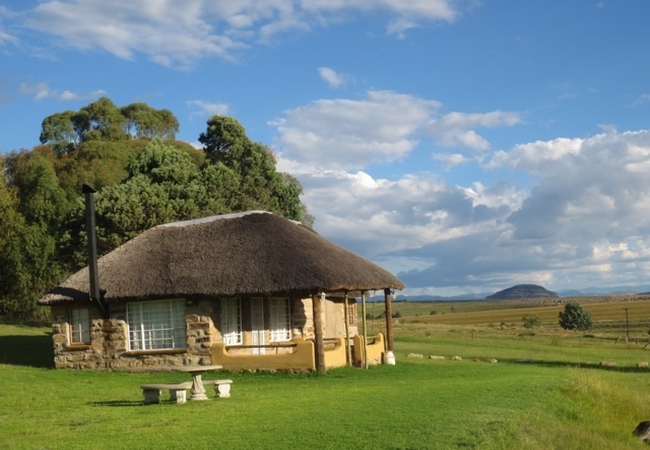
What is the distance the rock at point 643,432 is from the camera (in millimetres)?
16234

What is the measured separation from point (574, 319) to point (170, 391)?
58.8 meters

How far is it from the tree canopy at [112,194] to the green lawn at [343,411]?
36.9 feet

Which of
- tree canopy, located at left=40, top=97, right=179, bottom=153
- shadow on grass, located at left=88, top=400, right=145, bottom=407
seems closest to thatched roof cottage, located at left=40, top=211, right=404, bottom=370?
shadow on grass, located at left=88, top=400, right=145, bottom=407

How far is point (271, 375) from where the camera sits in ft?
75.9

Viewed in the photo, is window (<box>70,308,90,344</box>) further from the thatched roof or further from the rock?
the rock

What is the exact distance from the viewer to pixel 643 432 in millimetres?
16484

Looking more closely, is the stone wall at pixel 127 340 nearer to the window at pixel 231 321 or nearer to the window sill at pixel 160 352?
the window sill at pixel 160 352

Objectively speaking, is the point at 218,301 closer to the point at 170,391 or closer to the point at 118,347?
the point at 118,347

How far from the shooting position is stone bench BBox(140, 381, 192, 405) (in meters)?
15.7

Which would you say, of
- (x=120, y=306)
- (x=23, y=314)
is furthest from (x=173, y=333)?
(x=23, y=314)

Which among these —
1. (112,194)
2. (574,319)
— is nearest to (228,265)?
(112,194)

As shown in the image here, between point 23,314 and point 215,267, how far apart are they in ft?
78.5

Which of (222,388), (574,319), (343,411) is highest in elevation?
(222,388)

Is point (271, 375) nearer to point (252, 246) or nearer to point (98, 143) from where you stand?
point (252, 246)
